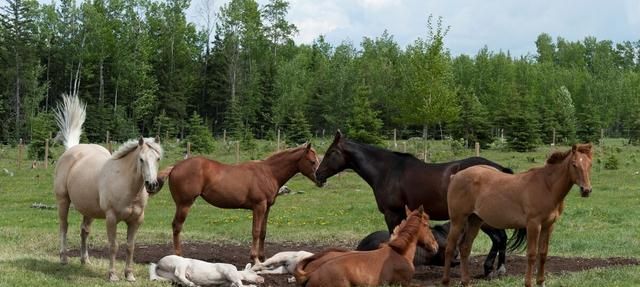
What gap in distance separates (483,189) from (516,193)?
459mm

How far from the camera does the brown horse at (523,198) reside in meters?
8.38

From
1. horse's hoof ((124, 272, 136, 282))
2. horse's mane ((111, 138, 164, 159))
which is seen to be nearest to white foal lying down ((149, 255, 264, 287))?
horse's hoof ((124, 272, 136, 282))

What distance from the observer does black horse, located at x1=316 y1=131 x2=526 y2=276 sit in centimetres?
1081

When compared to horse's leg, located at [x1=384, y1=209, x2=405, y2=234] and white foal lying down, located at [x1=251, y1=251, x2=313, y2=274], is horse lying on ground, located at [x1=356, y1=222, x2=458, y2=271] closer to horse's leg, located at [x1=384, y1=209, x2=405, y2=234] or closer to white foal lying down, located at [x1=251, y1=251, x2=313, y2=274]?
horse's leg, located at [x1=384, y1=209, x2=405, y2=234]

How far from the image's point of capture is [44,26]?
200 feet

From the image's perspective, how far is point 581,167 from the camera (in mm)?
8070

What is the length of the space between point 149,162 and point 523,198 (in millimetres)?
4815

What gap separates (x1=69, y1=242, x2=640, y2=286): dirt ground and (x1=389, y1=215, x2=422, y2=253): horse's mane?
668mm

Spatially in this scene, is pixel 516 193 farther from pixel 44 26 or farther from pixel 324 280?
pixel 44 26

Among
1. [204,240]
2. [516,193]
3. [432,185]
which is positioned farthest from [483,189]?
[204,240]

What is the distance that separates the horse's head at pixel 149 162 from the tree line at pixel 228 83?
31941mm

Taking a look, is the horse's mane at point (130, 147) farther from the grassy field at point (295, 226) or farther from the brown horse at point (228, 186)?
the grassy field at point (295, 226)

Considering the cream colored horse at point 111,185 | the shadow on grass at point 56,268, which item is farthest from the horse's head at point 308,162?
the shadow on grass at point 56,268

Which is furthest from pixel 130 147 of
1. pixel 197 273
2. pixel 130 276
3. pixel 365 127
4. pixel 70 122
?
pixel 365 127
